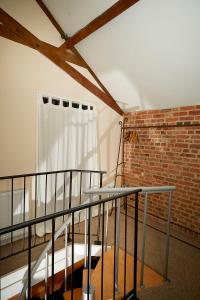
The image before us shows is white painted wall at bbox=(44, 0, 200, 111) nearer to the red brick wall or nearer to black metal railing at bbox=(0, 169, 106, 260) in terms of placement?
the red brick wall

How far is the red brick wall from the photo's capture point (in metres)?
3.26

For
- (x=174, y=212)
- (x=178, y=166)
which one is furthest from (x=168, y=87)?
(x=174, y=212)

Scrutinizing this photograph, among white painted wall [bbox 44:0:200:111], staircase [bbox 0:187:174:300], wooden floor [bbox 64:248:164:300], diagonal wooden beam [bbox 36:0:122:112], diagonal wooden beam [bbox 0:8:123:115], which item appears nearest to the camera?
staircase [bbox 0:187:174:300]

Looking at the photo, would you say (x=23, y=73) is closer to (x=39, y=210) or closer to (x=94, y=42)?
(x=94, y=42)

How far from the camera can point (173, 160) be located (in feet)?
11.6

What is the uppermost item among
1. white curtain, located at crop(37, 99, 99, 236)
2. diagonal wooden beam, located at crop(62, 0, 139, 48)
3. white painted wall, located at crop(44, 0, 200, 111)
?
diagonal wooden beam, located at crop(62, 0, 139, 48)

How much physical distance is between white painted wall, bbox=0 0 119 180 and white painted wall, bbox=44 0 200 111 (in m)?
0.39

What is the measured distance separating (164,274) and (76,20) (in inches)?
140

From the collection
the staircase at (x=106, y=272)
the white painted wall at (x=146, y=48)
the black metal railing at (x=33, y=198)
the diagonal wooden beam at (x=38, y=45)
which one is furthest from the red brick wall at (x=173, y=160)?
the staircase at (x=106, y=272)

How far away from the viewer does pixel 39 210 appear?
3236 millimetres

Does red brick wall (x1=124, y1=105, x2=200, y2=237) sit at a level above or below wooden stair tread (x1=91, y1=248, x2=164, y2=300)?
above

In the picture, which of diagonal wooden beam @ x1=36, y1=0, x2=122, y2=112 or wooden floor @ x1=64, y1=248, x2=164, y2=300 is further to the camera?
diagonal wooden beam @ x1=36, y1=0, x2=122, y2=112

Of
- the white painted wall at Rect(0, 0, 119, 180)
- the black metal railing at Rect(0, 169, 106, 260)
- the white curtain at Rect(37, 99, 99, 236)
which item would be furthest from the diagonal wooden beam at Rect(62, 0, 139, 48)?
the black metal railing at Rect(0, 169, 106, 260)

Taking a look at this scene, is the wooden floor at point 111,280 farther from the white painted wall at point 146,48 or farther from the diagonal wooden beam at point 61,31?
the diagonal wooden beam at point 61,31
